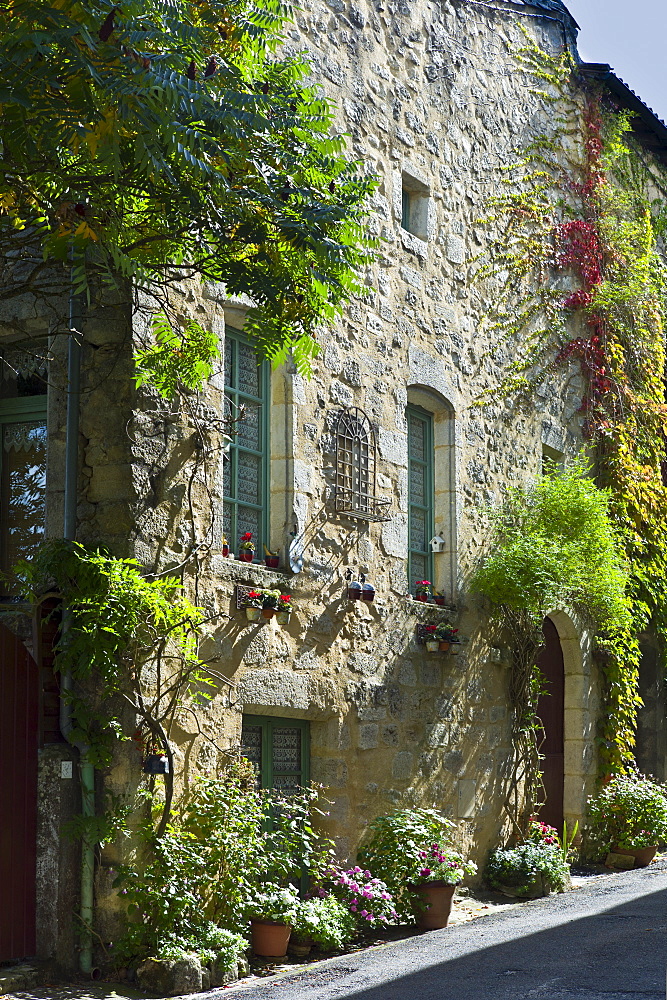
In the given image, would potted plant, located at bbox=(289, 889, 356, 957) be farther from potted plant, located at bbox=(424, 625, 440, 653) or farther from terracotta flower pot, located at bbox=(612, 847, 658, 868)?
terracotta flower pot, located at bbox=(612, 847, 658, 868)

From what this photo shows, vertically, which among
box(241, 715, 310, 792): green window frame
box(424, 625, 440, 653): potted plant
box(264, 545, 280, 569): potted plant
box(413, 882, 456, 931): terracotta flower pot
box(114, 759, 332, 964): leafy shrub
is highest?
box(264, 545, 280, 569): potted plant

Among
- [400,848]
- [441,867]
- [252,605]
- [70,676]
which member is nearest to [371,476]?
[252,605]

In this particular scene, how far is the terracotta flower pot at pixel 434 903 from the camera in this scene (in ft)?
23.0

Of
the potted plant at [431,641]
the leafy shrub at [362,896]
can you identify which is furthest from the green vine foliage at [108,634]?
the potted plant at [431,641]

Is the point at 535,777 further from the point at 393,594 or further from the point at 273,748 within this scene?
the point at 273,748

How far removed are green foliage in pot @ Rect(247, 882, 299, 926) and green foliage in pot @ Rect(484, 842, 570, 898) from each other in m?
2.60

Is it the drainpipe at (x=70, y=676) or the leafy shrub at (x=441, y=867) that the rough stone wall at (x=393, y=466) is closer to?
the drainpipe at (x=70, y=676)

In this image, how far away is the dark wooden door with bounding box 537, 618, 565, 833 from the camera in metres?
9.82

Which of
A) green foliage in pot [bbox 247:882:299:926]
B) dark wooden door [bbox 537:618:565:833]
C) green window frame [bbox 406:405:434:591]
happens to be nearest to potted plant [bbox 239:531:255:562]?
green foliage in pot [bbox 247:882:299:926]

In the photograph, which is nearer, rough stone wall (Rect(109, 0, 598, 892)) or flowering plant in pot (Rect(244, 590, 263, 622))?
rough stone wall (Rect(109, 0, 598, 892))

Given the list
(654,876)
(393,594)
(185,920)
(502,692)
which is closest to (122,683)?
(185,920)

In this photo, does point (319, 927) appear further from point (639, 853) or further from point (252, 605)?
point (639, 853)

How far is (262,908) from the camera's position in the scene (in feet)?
19.9

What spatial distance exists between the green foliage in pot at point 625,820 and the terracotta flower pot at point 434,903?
9.86 ft
